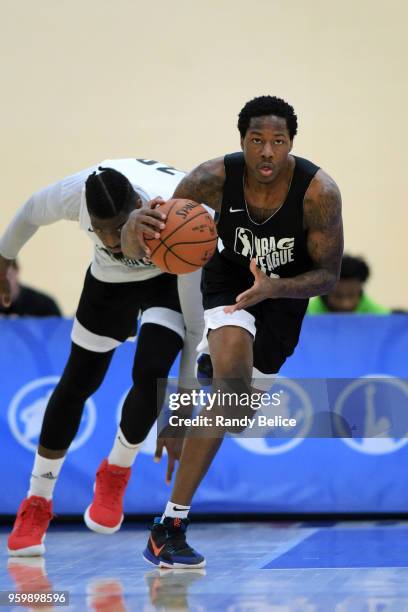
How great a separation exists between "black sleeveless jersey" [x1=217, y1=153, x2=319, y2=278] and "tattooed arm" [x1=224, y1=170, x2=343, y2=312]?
0.13 ft

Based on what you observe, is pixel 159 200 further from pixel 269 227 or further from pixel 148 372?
pixel 148 372

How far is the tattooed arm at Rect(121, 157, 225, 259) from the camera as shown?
440 cm

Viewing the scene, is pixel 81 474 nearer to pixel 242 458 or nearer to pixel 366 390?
pixel 242 458

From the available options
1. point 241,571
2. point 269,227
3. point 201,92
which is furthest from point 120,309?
point 201,92

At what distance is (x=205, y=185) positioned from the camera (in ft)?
15.4

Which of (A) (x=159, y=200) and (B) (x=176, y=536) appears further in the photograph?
(B) (x=176, y=536)

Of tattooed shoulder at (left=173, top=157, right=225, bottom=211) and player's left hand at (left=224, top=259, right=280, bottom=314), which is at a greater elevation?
tattooed shoulder at (left=173, top=157, right=225, bottom=211)

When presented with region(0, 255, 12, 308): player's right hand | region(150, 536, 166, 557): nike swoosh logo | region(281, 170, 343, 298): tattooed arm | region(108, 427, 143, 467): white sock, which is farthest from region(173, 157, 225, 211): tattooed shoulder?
region(150, 536, 166, 557): nike swoosh logo

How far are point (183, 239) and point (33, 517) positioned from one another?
193cm

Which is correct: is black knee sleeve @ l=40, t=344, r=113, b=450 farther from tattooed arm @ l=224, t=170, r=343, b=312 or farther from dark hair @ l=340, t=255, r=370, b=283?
dark hair @ l=340, t=255, r=370, b=283

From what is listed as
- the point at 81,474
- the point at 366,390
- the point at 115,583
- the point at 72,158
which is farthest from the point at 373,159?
the point at 115,583

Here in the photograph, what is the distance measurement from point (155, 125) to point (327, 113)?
148 centimetres

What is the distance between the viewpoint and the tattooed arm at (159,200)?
173 inches

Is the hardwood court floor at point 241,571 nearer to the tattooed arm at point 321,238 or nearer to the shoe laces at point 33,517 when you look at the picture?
the shoe laces at point 33,517
